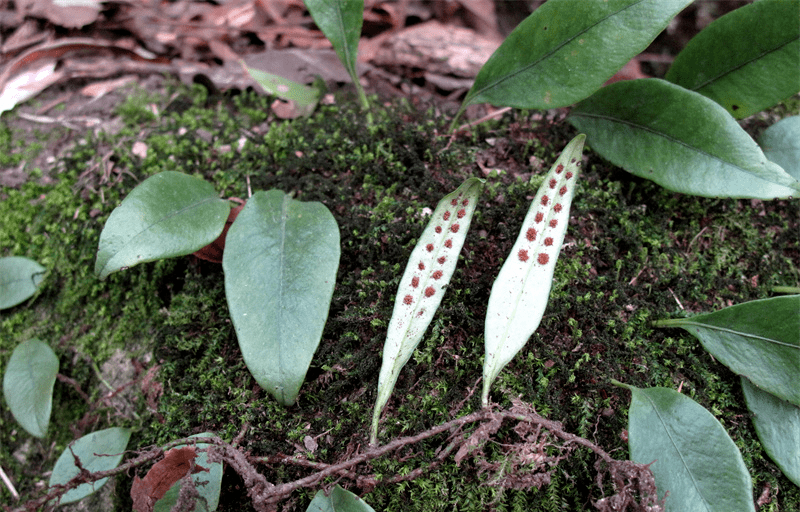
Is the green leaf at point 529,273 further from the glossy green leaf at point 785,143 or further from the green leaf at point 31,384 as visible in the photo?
the green leaf at point 31,384

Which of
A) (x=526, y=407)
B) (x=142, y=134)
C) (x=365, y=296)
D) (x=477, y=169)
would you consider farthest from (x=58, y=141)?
(x=526, y=407)

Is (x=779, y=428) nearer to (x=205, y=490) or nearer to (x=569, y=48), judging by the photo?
(x=569, y=48)

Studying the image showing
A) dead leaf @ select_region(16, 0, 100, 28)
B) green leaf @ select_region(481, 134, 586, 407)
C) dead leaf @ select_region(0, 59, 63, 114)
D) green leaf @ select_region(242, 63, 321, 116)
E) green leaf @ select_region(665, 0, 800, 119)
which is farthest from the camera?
dead leaf @ select_region(16, 0, 100, 28)

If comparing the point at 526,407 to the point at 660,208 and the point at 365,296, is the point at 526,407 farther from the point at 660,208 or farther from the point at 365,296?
the point at 660,208

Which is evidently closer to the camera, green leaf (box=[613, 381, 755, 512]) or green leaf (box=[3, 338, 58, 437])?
green leaf (box=[613, 381, 755, 512])

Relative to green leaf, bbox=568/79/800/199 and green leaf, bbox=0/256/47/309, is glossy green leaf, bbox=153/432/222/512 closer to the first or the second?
green leaf, bbox=0/256/47/309

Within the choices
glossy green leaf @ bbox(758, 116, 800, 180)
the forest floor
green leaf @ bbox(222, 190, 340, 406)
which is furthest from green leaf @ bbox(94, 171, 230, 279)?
glossy green leaf @ bbox(758, 116, 800, 180)
